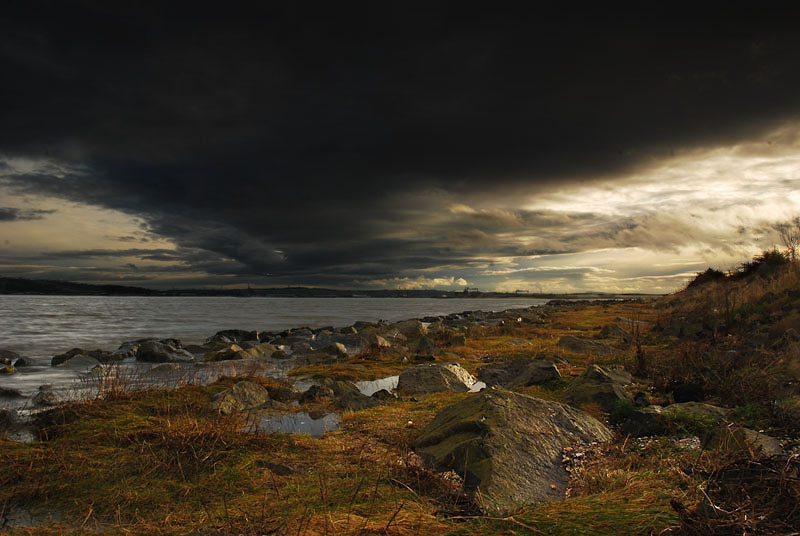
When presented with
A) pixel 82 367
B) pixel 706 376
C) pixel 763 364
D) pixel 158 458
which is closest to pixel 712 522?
pixel 158 458

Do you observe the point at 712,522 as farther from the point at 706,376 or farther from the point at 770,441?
the point at 706,376

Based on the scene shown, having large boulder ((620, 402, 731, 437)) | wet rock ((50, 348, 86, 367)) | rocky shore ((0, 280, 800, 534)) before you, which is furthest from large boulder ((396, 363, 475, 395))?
wet rock ((50, 348, 86, 367))

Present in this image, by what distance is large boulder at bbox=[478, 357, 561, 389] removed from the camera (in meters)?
9.34

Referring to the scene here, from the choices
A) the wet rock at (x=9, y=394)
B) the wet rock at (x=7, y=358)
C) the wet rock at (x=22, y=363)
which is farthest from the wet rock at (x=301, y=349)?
the wet rock at (x=7, y=358)

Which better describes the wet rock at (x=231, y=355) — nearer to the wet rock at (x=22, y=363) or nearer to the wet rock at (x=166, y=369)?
the wet rock at (x=166, y=369)

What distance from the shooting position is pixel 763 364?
27.6 ft

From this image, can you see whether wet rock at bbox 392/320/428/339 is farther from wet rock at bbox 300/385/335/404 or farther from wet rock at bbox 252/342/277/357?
wet rock at bbox 300/385/335/404

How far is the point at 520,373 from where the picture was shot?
10.6 meters

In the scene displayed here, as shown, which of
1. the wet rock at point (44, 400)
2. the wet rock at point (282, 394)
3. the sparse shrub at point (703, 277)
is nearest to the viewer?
the wet rock at point (44, 400)

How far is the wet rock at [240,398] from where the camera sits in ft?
25.3

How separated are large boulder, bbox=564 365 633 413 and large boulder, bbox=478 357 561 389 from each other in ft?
3.86

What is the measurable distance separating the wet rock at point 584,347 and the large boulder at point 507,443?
367 inches

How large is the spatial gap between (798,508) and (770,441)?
2.90 metres

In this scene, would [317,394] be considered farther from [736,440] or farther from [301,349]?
[301,349]
